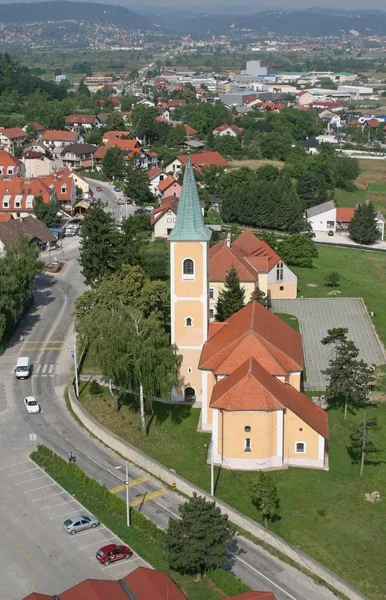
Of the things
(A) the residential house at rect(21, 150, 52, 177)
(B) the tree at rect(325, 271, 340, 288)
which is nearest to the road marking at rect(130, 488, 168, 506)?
(B) the tree at rect(325, 271, 340, 288)

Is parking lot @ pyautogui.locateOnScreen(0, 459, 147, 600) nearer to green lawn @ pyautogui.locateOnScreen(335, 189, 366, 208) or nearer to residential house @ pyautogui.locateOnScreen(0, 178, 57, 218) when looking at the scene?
residential house @ pyautogui.locateOnScreen(0, 178, 57, 218)

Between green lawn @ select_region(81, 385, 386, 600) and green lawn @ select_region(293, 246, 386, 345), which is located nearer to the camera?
green lawn @ select_region(81, 385, 386, 600)

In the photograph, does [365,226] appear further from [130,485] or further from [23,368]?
[130,485]

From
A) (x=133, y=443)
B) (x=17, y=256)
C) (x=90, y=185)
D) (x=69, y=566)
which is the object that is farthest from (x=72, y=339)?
(x=90, y=185)

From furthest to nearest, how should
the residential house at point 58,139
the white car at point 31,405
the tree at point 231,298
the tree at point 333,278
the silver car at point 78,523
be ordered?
the residential house at point 58,139 → the tree at point 333,278 → the tree at point 231,298 → the white car at point 31,405 → the silver car at point 78,523

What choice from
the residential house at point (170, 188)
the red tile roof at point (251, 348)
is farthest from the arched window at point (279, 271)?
the residential house at point (170, 188)

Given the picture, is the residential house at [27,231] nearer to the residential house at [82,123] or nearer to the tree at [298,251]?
the tree at [298,251]
